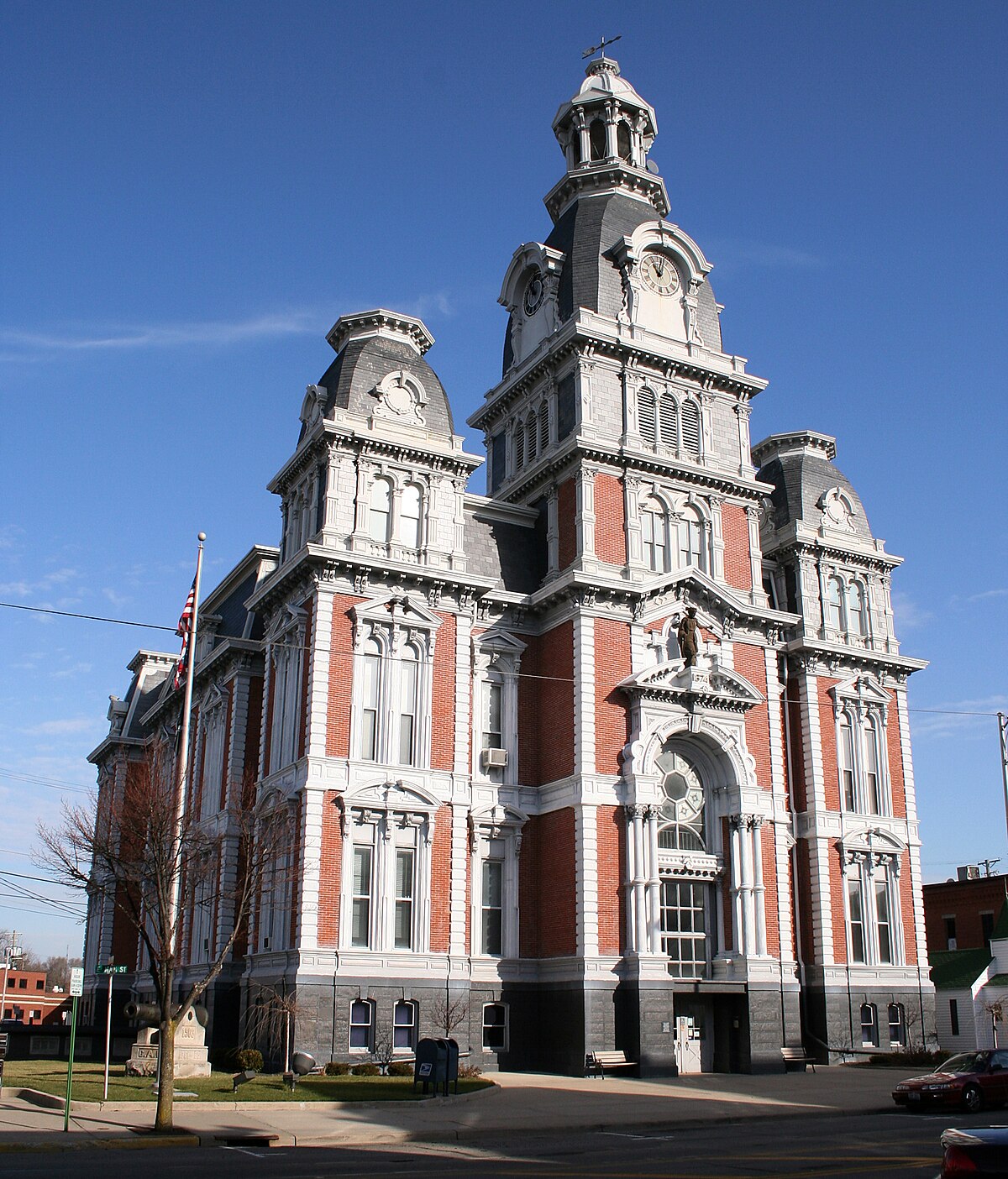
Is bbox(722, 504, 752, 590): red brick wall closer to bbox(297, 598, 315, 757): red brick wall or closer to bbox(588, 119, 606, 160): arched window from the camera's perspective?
bbox(297, 598, 315, 757): red brick wall

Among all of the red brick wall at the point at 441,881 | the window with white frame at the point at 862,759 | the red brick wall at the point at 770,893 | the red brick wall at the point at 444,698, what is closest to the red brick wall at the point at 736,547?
the window with white frame at the point at 862,759

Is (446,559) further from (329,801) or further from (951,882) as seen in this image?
(951,882)

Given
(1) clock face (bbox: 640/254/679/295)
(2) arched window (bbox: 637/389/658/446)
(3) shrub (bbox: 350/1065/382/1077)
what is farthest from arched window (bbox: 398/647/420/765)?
(1) clock face (bbox: 640/254/679/295)

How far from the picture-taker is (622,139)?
52.5m

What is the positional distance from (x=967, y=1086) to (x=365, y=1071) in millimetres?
15342

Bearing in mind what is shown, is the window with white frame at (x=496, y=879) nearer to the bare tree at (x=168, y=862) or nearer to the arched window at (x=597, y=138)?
the bare tree at (x=168, y=862)

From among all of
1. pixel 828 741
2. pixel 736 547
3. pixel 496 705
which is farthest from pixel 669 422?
pixel 828 741

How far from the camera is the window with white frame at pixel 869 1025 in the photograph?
4244 cm

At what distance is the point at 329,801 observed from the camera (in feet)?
117

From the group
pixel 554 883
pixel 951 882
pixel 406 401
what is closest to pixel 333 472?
pixel 406 401

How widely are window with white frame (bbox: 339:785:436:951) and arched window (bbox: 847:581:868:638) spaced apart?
20.0 m

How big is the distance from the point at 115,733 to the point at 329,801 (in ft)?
90.0

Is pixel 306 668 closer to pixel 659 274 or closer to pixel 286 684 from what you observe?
pixel 286 684

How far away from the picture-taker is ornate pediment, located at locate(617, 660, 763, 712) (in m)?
39.6
